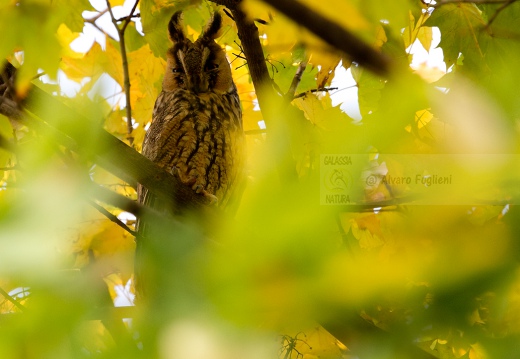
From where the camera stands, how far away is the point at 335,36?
1.55ft

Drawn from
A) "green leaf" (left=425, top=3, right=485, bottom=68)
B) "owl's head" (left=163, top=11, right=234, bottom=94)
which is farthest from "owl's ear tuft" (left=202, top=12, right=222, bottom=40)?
"green leaf" (left=425, top=3, right=485, bottom=68)

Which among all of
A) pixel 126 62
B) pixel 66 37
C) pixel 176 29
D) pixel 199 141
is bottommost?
pixel 199 141

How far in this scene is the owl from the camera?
7.43ft

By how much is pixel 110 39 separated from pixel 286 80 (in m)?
0.83

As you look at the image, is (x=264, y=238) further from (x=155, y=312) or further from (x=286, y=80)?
(x=286, y=80)

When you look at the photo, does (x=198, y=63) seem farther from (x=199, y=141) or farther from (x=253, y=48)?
(x=253, y=48)

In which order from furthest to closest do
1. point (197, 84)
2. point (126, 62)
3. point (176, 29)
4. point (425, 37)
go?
point (197, 84) → point (176, 29) → point (126, 62) → point (425, 37)

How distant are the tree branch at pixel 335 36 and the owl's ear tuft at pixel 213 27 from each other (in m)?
1.85

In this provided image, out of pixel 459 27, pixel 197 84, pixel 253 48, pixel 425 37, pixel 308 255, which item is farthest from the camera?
pixel 197 84

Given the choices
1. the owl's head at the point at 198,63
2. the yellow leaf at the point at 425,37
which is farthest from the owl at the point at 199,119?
the yellow leaf at the point at 425,37

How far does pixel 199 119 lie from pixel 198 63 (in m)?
0.25

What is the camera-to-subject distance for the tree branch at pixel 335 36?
1.52 feet

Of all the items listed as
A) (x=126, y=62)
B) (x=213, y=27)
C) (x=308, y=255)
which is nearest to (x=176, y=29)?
(x=213, y=27)

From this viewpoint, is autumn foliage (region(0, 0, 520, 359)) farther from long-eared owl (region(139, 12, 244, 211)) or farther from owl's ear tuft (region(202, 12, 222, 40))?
owl's ear tuft (region(202, 12, 222, 40))
